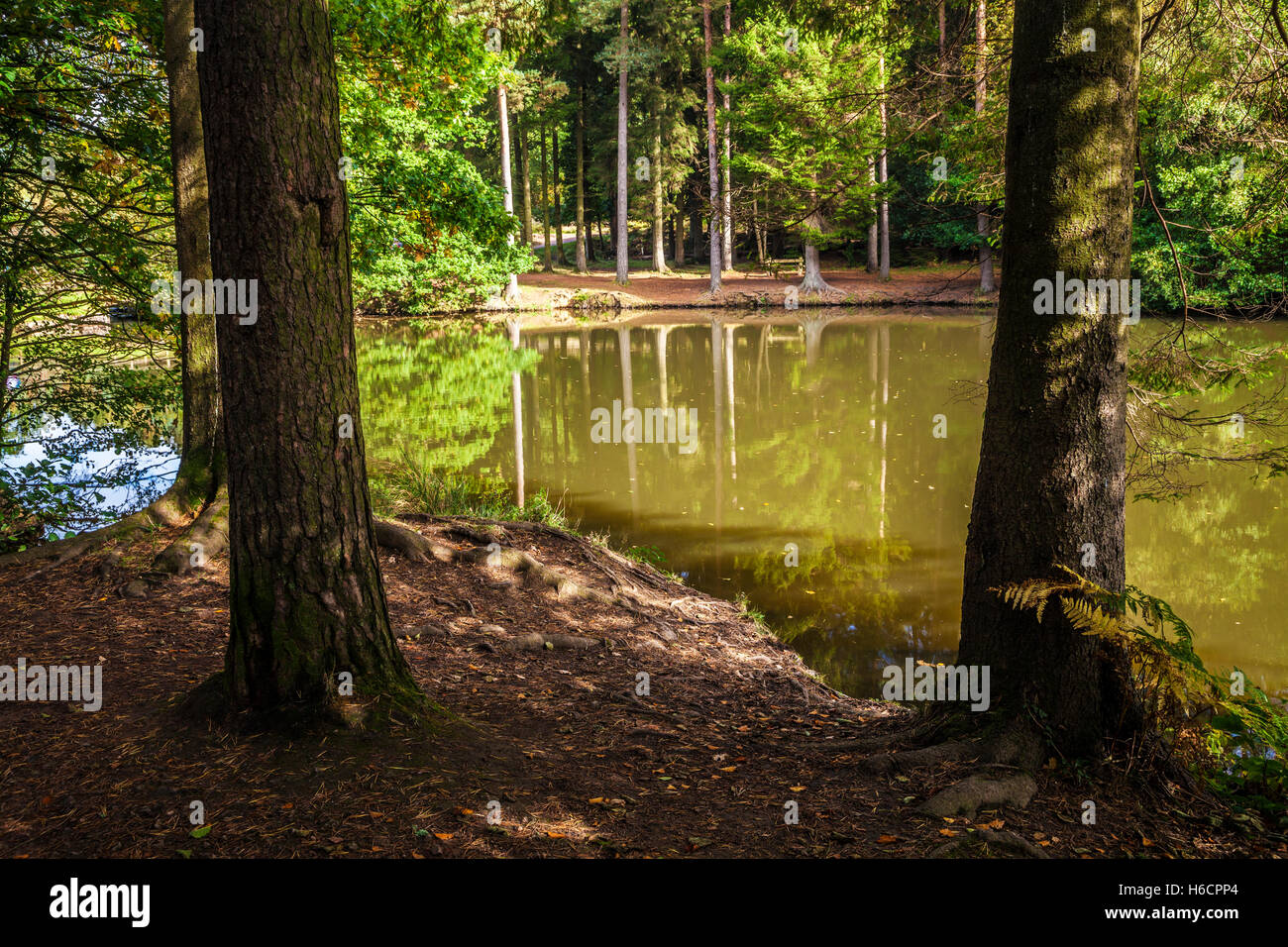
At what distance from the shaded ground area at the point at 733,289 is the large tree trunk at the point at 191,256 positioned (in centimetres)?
2835

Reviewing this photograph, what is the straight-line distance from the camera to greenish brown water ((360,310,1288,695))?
24.9ft

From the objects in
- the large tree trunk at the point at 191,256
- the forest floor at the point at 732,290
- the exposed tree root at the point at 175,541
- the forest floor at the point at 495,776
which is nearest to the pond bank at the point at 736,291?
the forest floor at the point at 732,290

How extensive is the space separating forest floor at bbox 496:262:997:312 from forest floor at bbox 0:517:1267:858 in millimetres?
30166

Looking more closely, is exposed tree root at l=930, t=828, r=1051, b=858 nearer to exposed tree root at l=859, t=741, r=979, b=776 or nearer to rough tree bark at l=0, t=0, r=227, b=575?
exposed tree root at l=859, t=741, r=979, b=776

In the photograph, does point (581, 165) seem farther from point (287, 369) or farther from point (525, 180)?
point (287, 369)

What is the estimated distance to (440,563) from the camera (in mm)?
6816

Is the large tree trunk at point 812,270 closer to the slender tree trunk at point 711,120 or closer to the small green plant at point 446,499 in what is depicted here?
the slender tree trunk at point 711,120

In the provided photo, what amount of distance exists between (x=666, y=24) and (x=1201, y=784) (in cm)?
3756

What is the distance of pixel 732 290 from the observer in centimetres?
3841

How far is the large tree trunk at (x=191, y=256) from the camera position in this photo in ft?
21.8

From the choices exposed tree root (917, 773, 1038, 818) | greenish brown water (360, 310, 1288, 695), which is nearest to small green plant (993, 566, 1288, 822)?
exposed tree root (917, 773, 1038, 818)

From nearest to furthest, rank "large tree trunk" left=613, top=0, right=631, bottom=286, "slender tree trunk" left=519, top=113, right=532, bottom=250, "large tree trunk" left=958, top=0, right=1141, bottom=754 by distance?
"large tree trunk" left=958, top=0, right=1141, bottom=754, "large tree trunk" left=613, top=0, right=631, bottom=286, "slender tree trunk" left=519, top=113, right=532, bottom=250
